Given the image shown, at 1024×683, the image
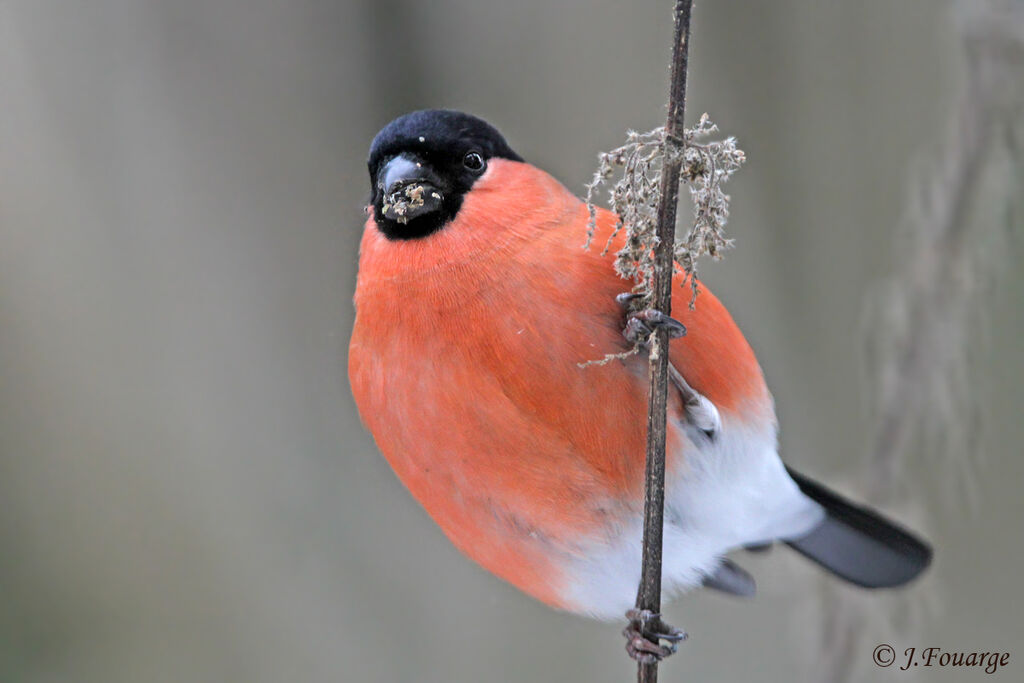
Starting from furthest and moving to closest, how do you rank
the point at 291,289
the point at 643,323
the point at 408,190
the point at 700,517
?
the point at 291,289 < the point at 700,517 < the point at 408,190 < the point at 643,323

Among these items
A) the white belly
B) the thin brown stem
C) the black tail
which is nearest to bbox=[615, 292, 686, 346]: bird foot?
the thin brown stem

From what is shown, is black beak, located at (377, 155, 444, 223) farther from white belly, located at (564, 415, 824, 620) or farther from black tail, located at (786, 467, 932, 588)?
black tail, located at (786, 467, 932, 588)

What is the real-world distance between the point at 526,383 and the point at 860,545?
3.14ft

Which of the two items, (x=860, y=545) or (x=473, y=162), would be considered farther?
(x=860, y=545)

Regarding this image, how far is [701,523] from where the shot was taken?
188 cm

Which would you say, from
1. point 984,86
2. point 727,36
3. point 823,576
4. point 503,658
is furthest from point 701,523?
point 727,36

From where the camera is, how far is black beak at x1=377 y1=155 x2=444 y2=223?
167 centimetres

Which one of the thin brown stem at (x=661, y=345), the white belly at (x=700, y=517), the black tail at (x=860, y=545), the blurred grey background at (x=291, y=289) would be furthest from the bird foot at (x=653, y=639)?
the blurred grey background at (x=291, y=289)

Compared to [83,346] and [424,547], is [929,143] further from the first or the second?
[83,346]

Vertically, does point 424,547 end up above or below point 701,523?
below

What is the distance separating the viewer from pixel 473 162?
1.79 metres

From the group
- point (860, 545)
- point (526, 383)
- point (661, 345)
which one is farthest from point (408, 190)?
point (860, 545)

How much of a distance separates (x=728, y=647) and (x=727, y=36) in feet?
5.56

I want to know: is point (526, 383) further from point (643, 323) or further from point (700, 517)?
point (700, 517)
